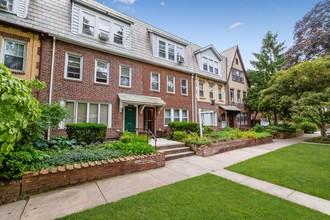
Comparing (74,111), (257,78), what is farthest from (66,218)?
(257,78)

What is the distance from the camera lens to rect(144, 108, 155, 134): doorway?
38.3 ft

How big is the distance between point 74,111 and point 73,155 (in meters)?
4.79

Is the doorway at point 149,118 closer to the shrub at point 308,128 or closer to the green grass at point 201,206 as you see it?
the green grass at point 201,206

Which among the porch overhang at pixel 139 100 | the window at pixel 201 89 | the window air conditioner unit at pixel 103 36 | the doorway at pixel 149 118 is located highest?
the window air conditioner unit at pixel 103 36

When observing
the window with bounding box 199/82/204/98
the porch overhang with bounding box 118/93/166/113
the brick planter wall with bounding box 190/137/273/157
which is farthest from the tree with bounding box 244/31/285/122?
the porch overhang with bounding box 118/93/166/113

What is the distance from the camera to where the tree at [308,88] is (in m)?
11.5

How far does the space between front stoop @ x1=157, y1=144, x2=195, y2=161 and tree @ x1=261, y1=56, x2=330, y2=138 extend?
417 inches

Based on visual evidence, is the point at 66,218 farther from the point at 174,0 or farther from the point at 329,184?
the point at 174,0

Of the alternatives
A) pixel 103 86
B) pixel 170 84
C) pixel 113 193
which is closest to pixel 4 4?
pixel 103 86

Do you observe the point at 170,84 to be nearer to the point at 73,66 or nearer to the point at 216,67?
the point at 216,67

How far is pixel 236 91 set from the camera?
62.2 ft

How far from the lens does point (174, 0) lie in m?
12.1

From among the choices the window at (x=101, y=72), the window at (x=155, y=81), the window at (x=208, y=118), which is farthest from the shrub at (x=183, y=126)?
the window at (x=101, y=72)

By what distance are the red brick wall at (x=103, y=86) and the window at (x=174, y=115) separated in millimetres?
440
